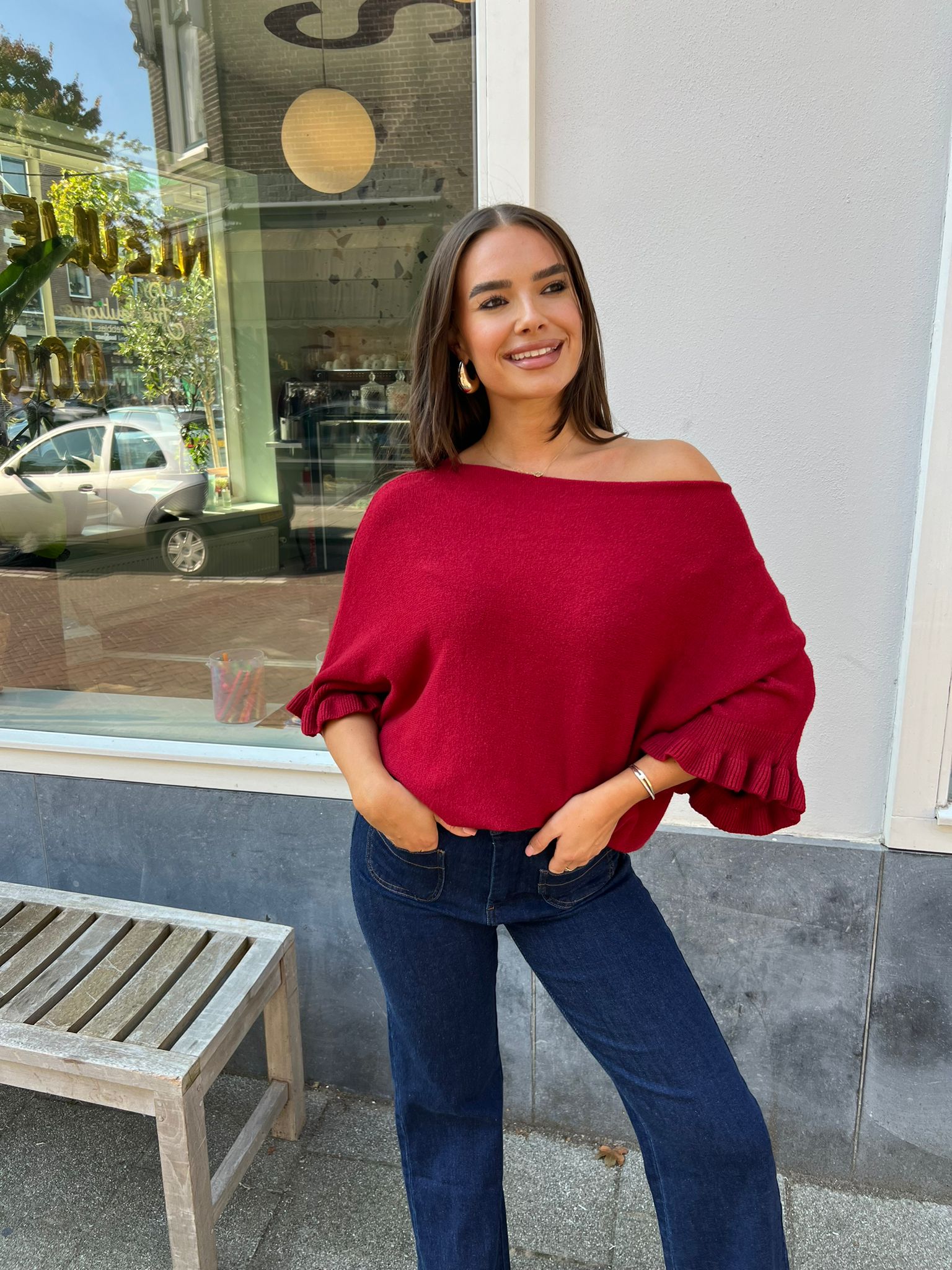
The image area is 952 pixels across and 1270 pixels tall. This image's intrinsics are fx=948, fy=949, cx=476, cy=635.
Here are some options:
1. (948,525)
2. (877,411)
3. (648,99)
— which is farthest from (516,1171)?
(648,99)

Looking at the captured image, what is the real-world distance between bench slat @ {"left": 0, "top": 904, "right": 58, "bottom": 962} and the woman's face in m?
1.76

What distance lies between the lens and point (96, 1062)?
181cm

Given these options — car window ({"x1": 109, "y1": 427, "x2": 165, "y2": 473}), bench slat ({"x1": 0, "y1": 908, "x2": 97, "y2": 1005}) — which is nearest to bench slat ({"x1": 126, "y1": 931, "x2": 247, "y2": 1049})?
bench slat ({"x1": 0, "y1": 908, "x2": 97, "y2": 1005})

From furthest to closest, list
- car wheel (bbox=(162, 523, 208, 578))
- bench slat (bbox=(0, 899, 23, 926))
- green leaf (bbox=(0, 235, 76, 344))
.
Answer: car wheel (bbox=(162, 523, 208, 578))
green leaf (bbox=(0, 235, 76, 344))
bench slat (bbox=(0, 899, 23, 926))

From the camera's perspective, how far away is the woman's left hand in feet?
4.25

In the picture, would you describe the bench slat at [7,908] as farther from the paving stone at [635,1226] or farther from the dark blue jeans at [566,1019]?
the paving stone at [635,1226]

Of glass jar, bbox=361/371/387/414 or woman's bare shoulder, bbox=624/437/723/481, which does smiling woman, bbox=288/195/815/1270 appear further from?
glass jar, bbox=361/371/387/414

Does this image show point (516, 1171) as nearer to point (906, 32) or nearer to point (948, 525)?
point (948, 525)

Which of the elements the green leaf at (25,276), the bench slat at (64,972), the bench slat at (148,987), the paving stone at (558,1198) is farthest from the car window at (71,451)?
the paving stone at (558,1198)

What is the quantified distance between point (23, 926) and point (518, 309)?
6.24ft

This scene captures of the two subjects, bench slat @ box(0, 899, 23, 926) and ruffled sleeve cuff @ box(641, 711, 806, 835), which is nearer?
ruffled sleeve cuff @ box(641, 711, 806, 835)

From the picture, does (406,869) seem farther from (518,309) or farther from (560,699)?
(518,309)

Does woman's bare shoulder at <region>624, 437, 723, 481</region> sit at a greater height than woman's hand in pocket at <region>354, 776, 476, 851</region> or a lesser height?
greater

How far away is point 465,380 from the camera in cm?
144
